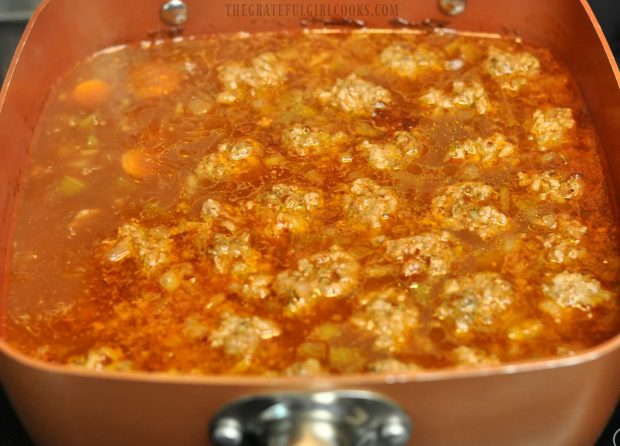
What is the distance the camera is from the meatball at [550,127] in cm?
Answer: 307

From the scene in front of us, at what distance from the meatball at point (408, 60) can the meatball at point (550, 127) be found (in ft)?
1.93

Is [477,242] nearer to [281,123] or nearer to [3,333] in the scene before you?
[281,123]

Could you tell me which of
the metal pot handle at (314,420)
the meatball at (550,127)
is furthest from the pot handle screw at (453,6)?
the metal pot handle at (314,420)

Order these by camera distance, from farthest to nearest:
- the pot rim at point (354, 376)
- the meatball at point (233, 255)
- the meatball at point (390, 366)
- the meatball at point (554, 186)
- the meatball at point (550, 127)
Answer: the meatball at point (550, 127) < the meatball at point (554, 186) < the meatball at point (233, 255) < the meatball at point (390, 366) < the pot rim at point (354, 376)

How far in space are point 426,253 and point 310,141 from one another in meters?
0.76

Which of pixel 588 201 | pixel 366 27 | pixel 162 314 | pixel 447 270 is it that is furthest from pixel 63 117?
pixel 588 201

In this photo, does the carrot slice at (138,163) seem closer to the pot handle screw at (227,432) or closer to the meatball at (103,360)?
the meatball at (103,360)

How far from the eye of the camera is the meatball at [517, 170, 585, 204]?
9.36ft

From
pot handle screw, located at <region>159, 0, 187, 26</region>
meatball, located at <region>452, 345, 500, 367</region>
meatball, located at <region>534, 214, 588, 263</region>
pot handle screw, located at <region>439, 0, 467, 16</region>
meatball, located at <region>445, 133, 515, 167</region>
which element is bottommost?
meatball, located at <region>452, 345, 500, 367</region>

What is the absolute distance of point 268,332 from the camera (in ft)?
7.90

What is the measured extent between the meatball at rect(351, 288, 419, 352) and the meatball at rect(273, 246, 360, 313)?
3.8 inches

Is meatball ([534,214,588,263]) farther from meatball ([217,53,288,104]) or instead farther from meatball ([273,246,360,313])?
meatball ([217,53,288,104])

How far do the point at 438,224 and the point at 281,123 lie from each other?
0.87 m

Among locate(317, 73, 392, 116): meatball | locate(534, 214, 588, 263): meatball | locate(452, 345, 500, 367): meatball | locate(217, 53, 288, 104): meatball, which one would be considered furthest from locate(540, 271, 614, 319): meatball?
locate(217, 53, 288, 104): meatball
